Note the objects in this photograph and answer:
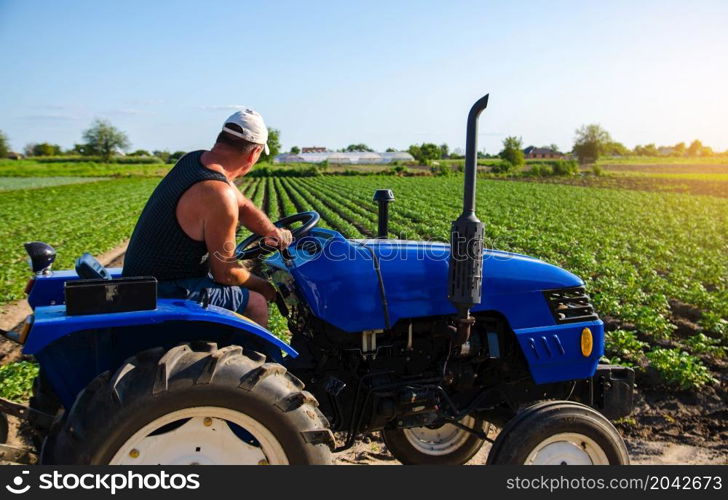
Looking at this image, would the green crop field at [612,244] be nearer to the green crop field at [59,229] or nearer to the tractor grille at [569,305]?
the green crop field at [59,229]

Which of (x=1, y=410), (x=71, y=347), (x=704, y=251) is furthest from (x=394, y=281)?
(x=704, y=251)

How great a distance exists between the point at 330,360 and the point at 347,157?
354 ft

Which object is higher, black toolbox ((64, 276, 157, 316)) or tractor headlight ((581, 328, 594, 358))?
black toolbox ((64, 276, 157, 316))

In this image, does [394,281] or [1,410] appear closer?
[1,410]

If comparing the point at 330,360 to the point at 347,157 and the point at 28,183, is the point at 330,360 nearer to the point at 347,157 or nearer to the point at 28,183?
the point at 28,183

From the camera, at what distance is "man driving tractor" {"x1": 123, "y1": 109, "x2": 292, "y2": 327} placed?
8.69ft

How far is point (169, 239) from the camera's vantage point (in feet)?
8.87

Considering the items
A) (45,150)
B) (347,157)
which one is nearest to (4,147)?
(45,150)

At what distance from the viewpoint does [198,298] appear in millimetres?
2736

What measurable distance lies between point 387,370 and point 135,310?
49.8 inches

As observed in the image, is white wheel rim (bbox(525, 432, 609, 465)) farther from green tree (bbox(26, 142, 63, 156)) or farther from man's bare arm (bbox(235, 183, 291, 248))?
green tree (bbox(26, 142, 63, 156))

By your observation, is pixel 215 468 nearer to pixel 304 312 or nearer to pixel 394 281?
pixel 304 312

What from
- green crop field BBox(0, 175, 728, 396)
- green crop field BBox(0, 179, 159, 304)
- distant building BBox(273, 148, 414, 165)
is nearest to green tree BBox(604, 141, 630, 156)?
distant building BBox(273, 148, 414, 165)

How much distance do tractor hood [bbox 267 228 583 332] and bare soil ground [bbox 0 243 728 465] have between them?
1457 mm
